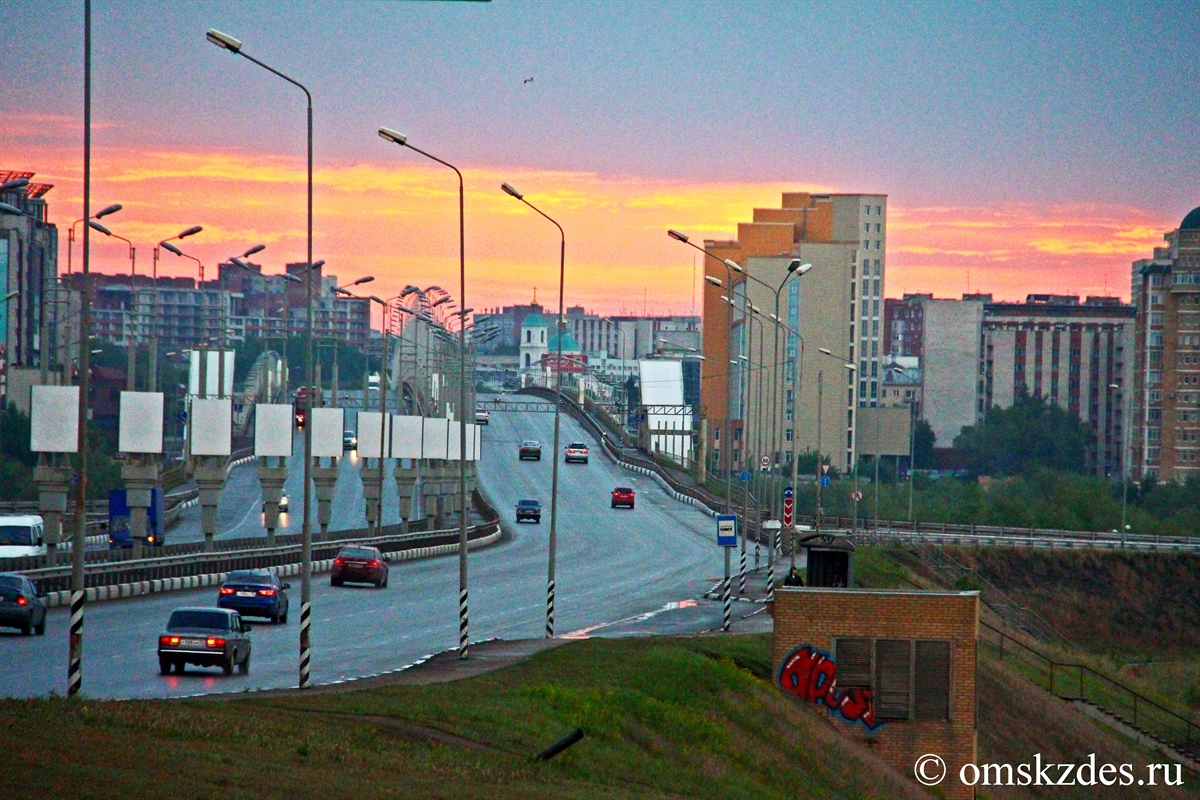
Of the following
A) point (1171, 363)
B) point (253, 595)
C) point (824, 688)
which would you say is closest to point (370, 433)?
point (253, 595)

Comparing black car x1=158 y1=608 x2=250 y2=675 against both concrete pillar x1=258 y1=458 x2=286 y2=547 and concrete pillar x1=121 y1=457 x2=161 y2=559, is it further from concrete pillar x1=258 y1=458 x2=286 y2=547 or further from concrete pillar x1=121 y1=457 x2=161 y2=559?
concrete pillar x1=258 y1=458 x2=286 y2=547

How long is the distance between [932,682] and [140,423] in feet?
98.3

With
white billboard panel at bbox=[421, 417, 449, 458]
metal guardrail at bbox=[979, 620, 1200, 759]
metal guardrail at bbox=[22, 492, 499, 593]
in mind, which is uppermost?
white billboard panel at bbox=[421, 417, 449, 458]

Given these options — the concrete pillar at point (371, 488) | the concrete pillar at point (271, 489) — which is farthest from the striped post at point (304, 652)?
the concrete pillar at point (371, 488)

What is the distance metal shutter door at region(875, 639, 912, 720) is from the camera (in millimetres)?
30391

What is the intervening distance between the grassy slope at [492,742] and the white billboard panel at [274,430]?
2951 cm

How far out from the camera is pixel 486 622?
1762 inches

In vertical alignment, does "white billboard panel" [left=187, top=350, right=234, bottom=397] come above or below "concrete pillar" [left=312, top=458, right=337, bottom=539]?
above

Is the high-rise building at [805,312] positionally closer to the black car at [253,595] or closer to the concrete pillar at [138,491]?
the concrete pillar at [138,491]

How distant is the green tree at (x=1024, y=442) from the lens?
182 metres

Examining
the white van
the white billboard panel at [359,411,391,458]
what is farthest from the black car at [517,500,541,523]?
the white van

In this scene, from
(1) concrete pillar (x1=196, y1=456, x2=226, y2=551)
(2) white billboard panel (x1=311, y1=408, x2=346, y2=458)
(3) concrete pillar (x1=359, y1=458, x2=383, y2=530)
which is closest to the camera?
(1) concrete pillar (x1=196, y1=456, x2=226, y2=551)

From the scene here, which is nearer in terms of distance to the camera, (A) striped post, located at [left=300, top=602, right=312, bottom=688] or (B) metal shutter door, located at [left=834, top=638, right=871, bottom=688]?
(A) striped post, located at [left=300, top=602, right=312, bottom=688]

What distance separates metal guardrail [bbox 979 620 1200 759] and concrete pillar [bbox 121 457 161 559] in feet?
88.3
